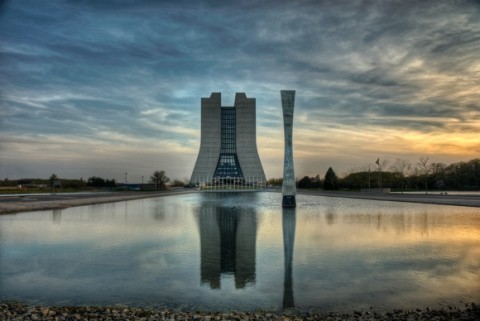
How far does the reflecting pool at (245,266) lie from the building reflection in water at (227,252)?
0.07 feet

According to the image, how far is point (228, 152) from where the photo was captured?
90.1m

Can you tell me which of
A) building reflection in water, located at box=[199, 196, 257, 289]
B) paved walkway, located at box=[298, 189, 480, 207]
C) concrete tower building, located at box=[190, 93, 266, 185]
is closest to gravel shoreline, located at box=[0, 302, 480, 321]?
building reflection in water, located at box=[199, 196, 257, 289]

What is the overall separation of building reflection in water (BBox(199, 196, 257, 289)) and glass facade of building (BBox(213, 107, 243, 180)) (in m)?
71.2

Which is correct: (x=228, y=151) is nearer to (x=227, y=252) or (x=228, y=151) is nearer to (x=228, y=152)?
(x=228, y=152)

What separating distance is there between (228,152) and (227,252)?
266 feet

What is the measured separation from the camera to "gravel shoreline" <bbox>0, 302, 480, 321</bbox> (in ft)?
15.7

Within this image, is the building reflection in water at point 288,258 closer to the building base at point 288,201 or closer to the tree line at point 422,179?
the building base at point 288,201

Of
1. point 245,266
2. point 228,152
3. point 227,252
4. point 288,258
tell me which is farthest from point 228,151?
point 245,266

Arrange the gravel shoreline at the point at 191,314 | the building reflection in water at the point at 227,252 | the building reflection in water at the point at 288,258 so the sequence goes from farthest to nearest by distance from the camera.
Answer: the building reflection in water at the point at 227,252 < the building reflection in water at the point at 288,258 < the gravel shoreline at the point at 191,314

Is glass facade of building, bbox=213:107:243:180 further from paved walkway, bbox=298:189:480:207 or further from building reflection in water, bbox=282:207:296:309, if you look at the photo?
building reflection in water, bbox=282:207:296:309

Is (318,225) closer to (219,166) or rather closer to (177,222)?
(177,222)

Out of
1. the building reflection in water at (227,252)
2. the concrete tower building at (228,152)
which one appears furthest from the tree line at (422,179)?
the building reflection in water at (227,252)

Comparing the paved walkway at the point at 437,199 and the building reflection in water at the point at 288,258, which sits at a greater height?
the paved walkway at the point at 437,199

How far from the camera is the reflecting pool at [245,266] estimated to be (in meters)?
5.76
